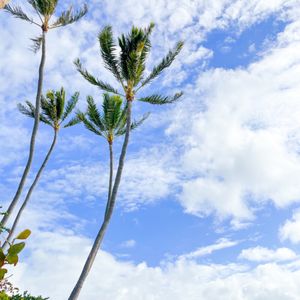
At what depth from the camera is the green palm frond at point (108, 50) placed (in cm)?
1686

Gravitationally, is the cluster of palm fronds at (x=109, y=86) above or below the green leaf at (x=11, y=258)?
above

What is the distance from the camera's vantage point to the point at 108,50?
55.3 feet

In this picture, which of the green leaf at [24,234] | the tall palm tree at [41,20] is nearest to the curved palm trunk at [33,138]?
the tall palm tree at [41,20]

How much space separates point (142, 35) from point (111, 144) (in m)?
5.31

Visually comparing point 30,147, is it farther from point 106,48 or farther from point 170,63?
point 170,63

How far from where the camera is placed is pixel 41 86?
59.4 ft

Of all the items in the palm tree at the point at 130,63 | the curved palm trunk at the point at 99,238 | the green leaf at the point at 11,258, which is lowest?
Answer: the green leaf at the point at 11,258

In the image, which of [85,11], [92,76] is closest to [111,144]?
[92,76]

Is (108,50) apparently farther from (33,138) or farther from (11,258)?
(11,258)

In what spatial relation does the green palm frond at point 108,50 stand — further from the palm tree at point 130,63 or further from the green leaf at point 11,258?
the green leaf at point 11,258

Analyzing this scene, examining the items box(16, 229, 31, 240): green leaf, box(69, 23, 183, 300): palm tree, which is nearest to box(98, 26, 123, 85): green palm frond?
box(69, 23, 183, 300): palm tree

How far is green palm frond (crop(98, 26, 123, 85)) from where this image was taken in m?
16.9

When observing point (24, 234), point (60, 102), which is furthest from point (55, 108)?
point (24, 234)

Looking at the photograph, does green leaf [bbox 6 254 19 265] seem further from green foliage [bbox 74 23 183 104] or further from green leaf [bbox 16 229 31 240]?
green foliage [bbox 74 23 183 104]
